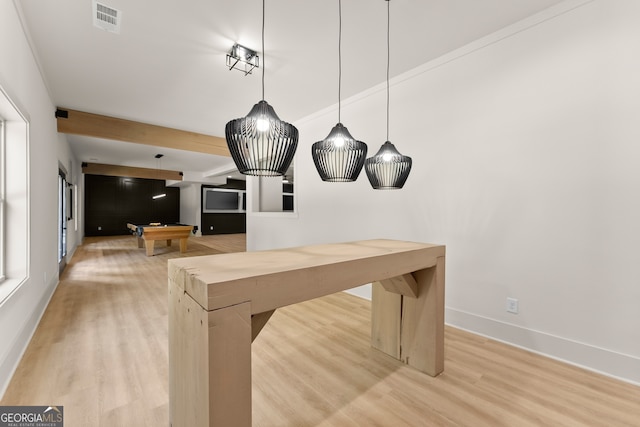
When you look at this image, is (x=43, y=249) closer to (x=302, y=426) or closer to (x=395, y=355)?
(x=302, y=426)

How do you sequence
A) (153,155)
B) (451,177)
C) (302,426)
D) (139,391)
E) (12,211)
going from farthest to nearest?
(153,155) → (451,177) → (12,211) → (139,391) → (302,426)

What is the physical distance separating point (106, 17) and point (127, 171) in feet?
29.1

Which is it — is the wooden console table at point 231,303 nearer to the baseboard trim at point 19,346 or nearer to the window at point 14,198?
the baseboard trim at point 19,346

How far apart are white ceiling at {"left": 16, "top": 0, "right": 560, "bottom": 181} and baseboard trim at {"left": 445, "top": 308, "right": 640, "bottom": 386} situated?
2.50 meters

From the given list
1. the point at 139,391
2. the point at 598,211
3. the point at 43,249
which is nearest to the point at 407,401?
the point at 139,391

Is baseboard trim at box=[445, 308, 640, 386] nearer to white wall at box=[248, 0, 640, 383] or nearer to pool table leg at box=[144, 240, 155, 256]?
white wall at box=[248, 0, 640, 383]

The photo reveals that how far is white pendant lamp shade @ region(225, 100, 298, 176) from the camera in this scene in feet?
4.57

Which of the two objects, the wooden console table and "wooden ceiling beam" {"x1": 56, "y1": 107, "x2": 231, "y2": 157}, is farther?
"wooden ceiling beam" {"x1": 56, "y1": 107, "x2": 231, "y2": 157}

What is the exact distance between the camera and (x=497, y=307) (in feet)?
7.92

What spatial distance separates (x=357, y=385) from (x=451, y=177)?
6.56 feet

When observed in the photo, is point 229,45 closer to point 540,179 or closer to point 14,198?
point 14,198

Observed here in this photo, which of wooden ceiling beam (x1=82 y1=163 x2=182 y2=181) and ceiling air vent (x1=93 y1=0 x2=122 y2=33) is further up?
ceiling air vent (x1=93 y1=0 x2=122 y2=33)

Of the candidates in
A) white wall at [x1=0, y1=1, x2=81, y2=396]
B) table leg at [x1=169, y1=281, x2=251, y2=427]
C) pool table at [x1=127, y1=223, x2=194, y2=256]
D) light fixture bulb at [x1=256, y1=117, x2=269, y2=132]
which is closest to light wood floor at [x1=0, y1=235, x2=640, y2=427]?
white wall at [x1=0, y1=1, x2=81, y2=396]

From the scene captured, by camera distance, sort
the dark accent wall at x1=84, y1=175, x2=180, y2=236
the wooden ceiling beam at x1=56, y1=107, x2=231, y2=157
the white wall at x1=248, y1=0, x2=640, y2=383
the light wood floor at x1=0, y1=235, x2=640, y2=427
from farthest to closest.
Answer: the dark accent wall at x1=84, y1=175, x2=180, y2=236 → the wooden ceiling beam at x1=56, y1=107, x2=231, y2=157 → the white wall at x1=248, y1=0, x2=640, y2=383 → the light wood floor at x1=0, y1=235, x2=640, y2=427
